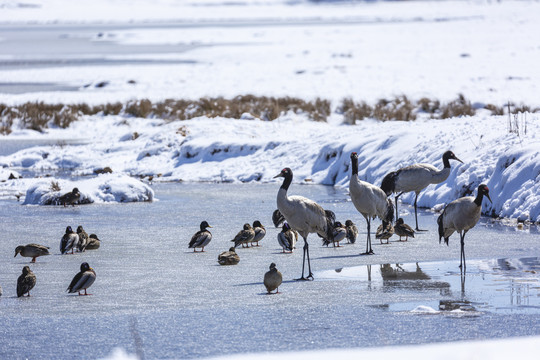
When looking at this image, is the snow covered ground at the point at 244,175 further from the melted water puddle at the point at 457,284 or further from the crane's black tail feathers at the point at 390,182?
the crane's black tail feathers at the point at 390,182

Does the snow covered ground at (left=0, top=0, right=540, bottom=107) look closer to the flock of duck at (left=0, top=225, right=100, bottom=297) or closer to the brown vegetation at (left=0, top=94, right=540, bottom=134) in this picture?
the brown vegetation at (left=0, top=94, right=540, bottom=134)

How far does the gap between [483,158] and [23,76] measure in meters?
49.9

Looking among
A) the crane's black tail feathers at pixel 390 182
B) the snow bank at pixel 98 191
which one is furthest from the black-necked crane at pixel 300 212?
the snow bank at pixel 98 191

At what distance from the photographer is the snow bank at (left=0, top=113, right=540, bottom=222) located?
19109 mm

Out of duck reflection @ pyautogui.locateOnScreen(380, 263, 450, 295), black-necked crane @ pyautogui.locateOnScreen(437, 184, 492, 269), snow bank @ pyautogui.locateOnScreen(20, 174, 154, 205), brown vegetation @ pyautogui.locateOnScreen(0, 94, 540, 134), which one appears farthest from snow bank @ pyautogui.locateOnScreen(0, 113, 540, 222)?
duck reflection @ pyautogui.locateOnScreen(380, 263, 450, 295)

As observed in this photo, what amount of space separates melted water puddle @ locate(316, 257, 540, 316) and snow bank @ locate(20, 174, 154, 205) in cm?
961

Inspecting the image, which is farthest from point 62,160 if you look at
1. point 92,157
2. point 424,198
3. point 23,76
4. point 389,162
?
point 23,76

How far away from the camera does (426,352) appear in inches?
333

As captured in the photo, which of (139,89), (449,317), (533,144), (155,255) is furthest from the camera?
(139,89)

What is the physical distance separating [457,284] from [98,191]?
494 inches

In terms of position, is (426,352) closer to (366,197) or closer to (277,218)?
(366,197)

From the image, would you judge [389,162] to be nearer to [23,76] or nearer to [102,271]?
[102,271]

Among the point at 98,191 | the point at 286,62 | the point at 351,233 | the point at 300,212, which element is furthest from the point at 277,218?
the point at 286,62

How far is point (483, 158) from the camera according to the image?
65.9ft
